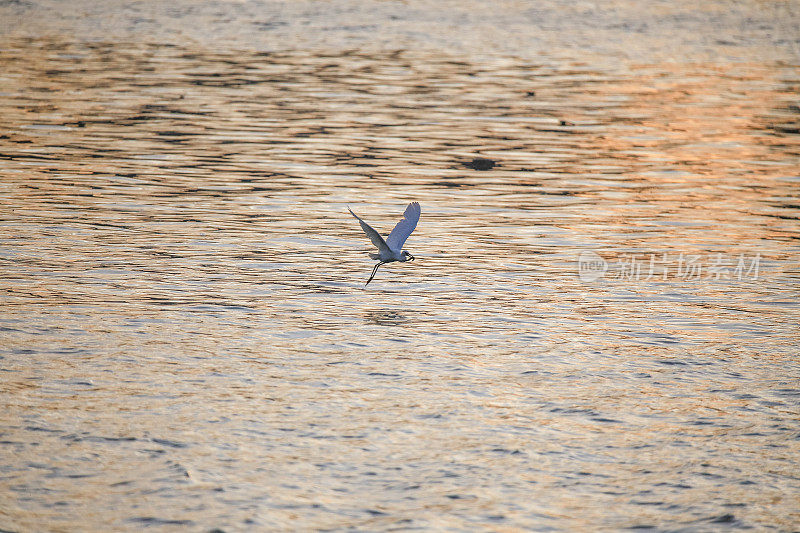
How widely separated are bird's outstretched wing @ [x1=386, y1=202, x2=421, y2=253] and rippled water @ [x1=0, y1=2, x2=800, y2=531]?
49 cm

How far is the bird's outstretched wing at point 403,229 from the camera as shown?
8.88m

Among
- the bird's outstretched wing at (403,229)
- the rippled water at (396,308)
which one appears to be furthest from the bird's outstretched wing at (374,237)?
the rippled water at (396,308)

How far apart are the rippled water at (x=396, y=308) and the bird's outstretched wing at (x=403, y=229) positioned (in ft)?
1.61

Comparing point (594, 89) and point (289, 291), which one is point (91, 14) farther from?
point (289, 291)

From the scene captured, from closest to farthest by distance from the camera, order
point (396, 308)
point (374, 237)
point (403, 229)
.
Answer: point (374, 237)
point (396, 308)
point (403, 229)

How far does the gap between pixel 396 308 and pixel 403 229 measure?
68 cm

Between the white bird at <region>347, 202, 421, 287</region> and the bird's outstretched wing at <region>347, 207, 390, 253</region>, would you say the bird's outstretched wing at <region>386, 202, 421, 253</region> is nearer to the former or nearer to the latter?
the white bird at <region>347, 202, 421, 287</region>

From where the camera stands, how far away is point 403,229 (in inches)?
355

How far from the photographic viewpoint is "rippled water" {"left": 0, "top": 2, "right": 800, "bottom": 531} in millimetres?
5750

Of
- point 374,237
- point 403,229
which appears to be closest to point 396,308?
point 403,229

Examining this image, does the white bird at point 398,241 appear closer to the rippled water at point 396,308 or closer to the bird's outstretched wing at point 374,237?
the bird's outstretched wing at point 374,237

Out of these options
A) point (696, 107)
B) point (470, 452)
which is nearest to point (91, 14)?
point (696, 107)

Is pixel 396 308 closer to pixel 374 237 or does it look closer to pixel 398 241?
pixel 398 241

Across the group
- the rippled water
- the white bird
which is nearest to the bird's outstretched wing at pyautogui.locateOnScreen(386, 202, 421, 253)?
the white bird
